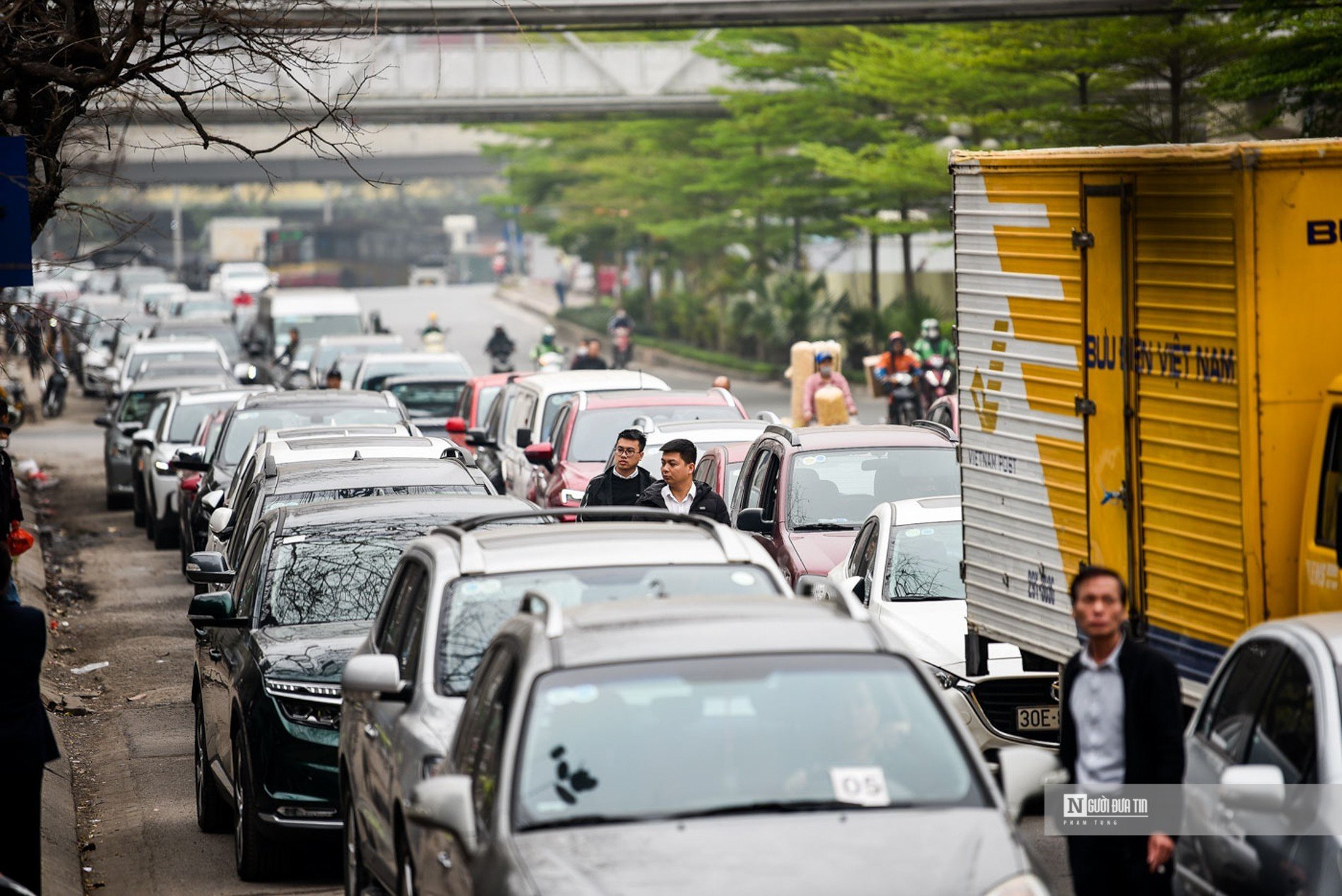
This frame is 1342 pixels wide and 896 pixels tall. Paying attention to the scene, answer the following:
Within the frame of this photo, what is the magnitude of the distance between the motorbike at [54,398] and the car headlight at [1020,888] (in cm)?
4021

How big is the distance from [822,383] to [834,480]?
10.8m

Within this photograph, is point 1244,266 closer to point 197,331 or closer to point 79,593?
point 79,593

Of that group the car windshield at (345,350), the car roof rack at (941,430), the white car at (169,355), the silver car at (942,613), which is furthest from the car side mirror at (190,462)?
the white car at (169,355)

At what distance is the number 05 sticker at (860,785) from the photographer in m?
5.27

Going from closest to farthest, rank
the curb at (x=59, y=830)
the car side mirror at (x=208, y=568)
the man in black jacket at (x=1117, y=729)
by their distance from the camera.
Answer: the man in black jacket at (x=1117, y=729)
the curb at (x=59, y=830)
the car side mirror at (x=208, y=568)

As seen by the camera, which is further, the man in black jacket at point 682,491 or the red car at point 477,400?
the red car at point 477,400

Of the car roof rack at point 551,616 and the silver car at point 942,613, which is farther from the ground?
the car roof rack at point 551,616

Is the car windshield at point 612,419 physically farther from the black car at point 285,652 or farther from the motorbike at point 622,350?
the motorbike at point 622,350

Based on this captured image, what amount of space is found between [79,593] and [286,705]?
12322mm

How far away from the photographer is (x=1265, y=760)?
19.7 feet

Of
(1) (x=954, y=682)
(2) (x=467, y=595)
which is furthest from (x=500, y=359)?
(2) (x=467, y=595)

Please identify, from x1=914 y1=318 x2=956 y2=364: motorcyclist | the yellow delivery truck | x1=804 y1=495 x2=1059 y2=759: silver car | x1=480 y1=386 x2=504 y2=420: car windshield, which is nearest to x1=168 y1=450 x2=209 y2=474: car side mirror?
x1=480 y1=386 x2=504 y2=420: car windshield

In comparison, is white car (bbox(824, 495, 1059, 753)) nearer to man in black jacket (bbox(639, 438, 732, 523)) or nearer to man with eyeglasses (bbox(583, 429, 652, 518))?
man in black jacket (bbox(639, 438, 732, 523))

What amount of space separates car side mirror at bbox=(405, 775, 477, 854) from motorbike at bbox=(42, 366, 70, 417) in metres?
39.2
